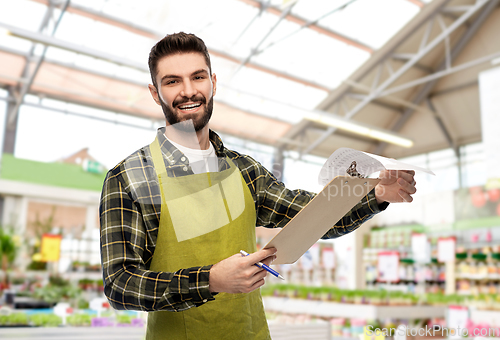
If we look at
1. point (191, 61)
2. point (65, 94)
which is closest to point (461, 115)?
point (65, 94)

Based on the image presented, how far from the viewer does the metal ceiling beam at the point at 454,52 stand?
38.7 feet

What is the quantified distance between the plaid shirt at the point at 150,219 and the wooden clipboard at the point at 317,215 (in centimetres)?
16

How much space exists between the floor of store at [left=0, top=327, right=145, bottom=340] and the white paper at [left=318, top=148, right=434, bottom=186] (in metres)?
2.31

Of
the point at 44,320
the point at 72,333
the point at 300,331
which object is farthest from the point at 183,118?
the point at 300,331

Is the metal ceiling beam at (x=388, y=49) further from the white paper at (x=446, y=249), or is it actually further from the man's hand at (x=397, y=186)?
the man's hand at (x=397, y=186)

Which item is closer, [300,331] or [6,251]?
[300,331]

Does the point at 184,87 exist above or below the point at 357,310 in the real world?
above

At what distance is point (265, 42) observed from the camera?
964cm

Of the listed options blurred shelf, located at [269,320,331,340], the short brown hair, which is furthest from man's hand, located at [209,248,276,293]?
blurred shelf, located at [269,320,331,340]

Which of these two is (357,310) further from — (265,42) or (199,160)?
(265,42)

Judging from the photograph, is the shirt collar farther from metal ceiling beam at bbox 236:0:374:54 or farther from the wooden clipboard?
metal ceiling beam at bbox 236:0:374:54

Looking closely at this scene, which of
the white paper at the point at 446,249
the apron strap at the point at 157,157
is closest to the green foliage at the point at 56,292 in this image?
the apron strap at the point at 157,157

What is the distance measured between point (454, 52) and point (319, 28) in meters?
4.97

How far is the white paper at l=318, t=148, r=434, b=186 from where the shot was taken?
2.87 ft
